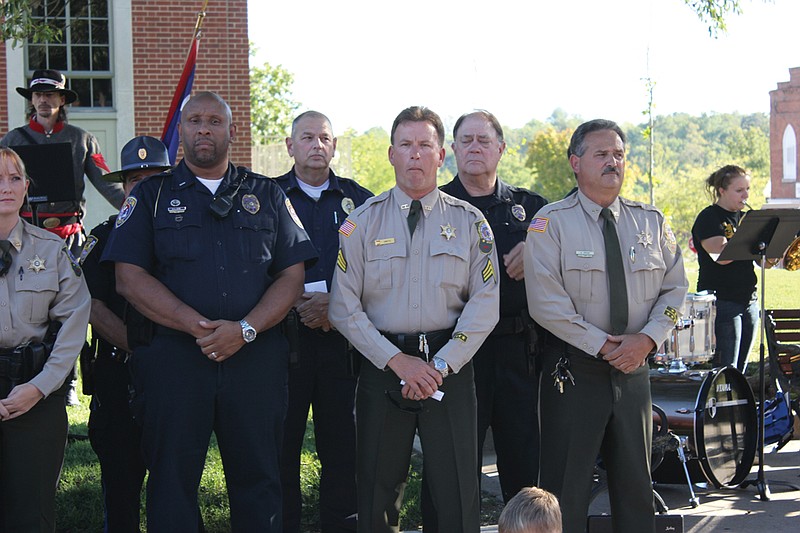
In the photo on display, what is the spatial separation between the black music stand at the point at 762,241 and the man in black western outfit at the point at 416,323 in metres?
2.72

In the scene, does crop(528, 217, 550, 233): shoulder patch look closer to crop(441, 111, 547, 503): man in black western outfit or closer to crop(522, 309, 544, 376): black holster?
crop(441, 111, 547, 503): man in black western outfit

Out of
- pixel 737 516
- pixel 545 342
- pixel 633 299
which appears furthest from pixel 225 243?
pixel 737 516

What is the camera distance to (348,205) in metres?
5.46

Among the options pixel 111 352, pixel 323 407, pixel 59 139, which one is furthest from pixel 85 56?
pixel 323 407

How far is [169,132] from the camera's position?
360 inches

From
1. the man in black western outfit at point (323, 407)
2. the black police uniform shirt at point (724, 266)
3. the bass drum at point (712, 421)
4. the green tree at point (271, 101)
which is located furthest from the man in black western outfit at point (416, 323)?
the green tree at point (271, 101)

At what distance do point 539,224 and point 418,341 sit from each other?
859mm

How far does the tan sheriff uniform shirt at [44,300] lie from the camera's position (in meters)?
4.11

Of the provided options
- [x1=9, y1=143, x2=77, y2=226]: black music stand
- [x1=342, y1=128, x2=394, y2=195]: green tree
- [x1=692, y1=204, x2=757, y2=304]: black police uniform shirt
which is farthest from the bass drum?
[x1=342, y1=128, x2=394, y2=195]: green tree

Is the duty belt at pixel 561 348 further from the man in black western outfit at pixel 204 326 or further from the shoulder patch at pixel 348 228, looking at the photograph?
the man in black western outfit at pixel 204 326

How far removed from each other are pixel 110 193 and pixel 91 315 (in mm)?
1767

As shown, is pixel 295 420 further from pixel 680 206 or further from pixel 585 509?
pixel 680 206

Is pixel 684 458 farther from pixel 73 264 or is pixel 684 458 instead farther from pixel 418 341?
pixel 73 264

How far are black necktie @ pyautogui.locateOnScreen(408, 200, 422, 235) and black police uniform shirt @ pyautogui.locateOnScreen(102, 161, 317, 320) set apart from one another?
1.81 feet
